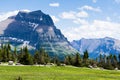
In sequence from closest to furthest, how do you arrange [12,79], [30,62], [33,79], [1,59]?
[12,79]
[33,79]
[30,62]
[1,59]

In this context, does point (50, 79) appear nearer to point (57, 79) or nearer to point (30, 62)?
point (57, 79)

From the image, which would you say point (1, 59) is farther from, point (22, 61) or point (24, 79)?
point (24, 79)

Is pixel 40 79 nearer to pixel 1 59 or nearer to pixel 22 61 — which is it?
pixel 22 61

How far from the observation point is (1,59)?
18575 cm

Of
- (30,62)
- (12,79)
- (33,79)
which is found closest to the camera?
(12,79)

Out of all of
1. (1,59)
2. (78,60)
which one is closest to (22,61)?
(1,59)

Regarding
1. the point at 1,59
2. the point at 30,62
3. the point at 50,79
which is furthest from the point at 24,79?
the point at 1,59

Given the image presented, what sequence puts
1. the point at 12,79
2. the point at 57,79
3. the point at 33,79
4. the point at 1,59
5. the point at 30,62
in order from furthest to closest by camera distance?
the point at 1,59, the point at 30,62, the point at 57,79, the point at 33,79, the point at 12,79

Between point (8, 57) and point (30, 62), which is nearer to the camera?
point (30, 62)

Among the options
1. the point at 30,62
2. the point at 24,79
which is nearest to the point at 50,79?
the point at 24,79

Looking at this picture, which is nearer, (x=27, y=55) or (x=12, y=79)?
(x=12, y=79)

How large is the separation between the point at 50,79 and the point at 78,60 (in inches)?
5481

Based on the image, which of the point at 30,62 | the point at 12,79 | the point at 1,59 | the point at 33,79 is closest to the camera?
the point at 12,79

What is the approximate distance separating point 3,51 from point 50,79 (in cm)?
13715
